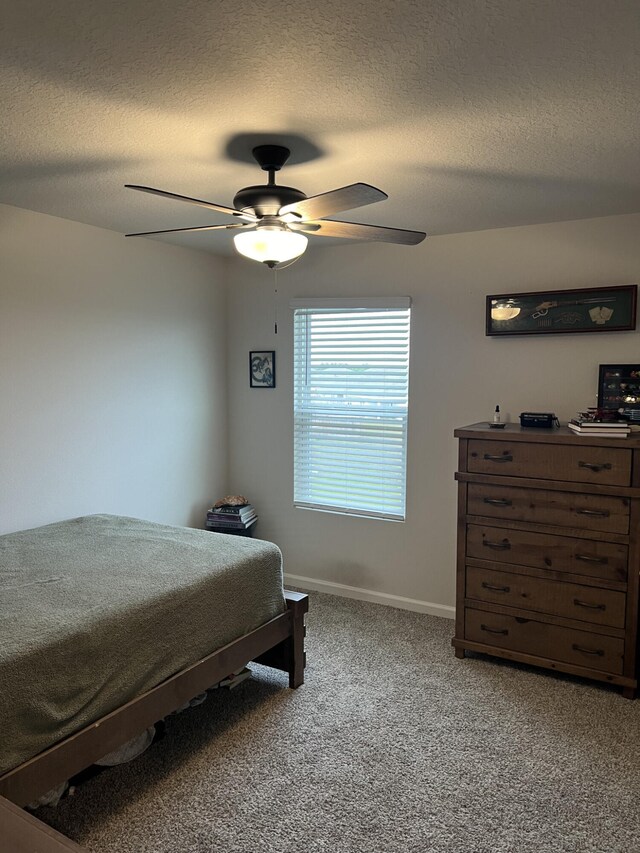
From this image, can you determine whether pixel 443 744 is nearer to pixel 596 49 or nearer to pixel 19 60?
pixel 596 49

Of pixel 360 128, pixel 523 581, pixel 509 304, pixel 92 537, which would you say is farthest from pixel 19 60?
pixel 523 581

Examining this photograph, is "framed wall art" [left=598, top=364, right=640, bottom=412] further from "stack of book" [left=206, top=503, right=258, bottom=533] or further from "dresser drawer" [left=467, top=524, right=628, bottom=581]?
"stack of book" [left=206, top=503, right=258, bottom=533]

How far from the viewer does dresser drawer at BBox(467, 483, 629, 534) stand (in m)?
2.83

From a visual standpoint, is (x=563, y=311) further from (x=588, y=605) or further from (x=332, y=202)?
(x=332, y=202)

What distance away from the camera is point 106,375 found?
3.62 m

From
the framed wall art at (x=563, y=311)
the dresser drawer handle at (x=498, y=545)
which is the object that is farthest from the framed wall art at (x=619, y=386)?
the dresser drawer handle at (x=498, y=545)

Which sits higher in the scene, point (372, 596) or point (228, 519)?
point (228, 519)

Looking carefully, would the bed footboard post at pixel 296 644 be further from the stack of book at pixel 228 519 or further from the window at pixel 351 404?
the stack of book at pixel 228 519

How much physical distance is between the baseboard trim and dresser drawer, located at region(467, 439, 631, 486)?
1.18 metres

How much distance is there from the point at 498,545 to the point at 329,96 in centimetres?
228

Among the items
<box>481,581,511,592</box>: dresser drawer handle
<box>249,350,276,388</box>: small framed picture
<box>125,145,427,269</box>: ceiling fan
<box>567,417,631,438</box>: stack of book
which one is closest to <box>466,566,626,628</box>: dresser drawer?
<box>481,581,511,592</box>: dresser drawer handle

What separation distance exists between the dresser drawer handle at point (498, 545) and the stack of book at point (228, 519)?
1828 millimetres

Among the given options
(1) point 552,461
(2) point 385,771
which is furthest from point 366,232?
(2) point 385,771

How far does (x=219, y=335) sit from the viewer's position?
4.46m
